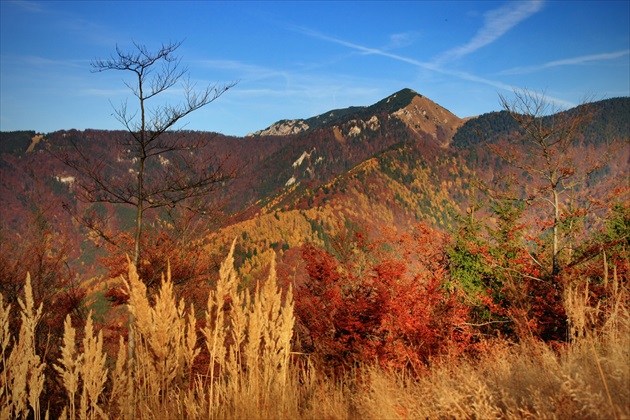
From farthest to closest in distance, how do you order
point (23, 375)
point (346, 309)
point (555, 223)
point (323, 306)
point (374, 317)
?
1. point (323, 306)
2. point (555, 223)
3. point (346, 309)
4. point (374, 317)
5. point (23, 375)

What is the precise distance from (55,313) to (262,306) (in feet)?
50.8

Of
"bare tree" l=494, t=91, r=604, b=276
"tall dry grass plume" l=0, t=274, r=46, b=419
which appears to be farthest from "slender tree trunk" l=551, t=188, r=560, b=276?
"tall dry grass plume" l=0, t=274, r=46, b=419

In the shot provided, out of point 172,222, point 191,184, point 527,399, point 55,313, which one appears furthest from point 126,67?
point 55,313

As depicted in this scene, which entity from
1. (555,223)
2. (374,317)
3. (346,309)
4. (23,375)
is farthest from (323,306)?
(23,375)

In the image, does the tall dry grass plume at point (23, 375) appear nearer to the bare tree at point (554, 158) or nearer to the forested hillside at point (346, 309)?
the forested hillside at point (346, 309)

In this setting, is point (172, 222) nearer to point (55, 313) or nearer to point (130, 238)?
point (130, 238)

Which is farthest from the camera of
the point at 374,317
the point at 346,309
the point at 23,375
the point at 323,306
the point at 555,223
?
the point at 323,306

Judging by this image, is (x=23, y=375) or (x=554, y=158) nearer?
(x=23, y=375)

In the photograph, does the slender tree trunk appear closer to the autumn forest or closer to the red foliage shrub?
the autumn forest

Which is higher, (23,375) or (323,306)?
(23,375)

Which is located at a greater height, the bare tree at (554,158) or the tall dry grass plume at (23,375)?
the bare tree at (554,158)

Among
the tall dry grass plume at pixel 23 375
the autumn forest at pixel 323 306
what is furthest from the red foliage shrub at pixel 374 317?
the tall dry grass plume at pixel 23 375

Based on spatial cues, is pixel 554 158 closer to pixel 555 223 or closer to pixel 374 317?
pixel 555 223

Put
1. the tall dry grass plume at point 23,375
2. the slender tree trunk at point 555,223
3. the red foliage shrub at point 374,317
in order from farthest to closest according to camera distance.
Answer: the slender tree trunk at point 555,223
the red foliage shrub at point 374,317
the tall dry grass plume at point 23,375
